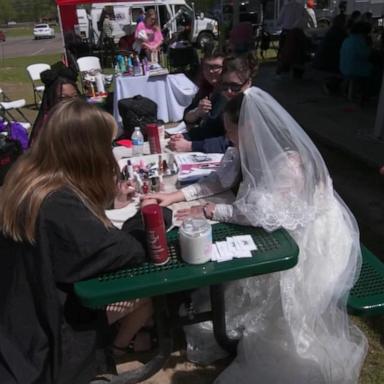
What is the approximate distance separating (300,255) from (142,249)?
0.67 m

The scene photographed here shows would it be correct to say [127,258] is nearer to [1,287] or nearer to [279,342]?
[1,287]

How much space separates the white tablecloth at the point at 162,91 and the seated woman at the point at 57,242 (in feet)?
15.7

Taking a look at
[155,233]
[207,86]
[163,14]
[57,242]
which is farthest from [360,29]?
[163,14]

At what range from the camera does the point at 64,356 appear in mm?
1554

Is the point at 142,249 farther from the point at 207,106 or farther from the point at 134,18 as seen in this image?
the point at 134,18

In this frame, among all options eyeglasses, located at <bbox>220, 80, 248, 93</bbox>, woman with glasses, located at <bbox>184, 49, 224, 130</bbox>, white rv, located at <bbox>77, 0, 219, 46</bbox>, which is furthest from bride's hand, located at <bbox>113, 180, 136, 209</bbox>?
white rv, located at <bbox>77, 0, 219, 46</bbox>

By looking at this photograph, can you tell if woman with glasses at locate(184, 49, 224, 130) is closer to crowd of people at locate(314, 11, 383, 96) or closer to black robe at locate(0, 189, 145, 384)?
black robe at locate(0, 189, 145, 384)

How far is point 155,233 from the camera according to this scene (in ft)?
4.75

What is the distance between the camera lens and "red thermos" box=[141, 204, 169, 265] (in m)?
1.40

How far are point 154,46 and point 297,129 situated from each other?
294 inches

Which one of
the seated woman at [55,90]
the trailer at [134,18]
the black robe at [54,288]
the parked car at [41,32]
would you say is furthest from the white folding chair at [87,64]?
the parked car at [41,32]

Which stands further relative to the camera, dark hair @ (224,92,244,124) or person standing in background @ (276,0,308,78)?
person standing in background @ (276,0,308,78)

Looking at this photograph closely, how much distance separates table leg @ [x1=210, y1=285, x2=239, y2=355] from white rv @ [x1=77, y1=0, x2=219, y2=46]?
550 inches

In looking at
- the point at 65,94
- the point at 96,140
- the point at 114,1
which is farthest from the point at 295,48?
the point at 96,140
